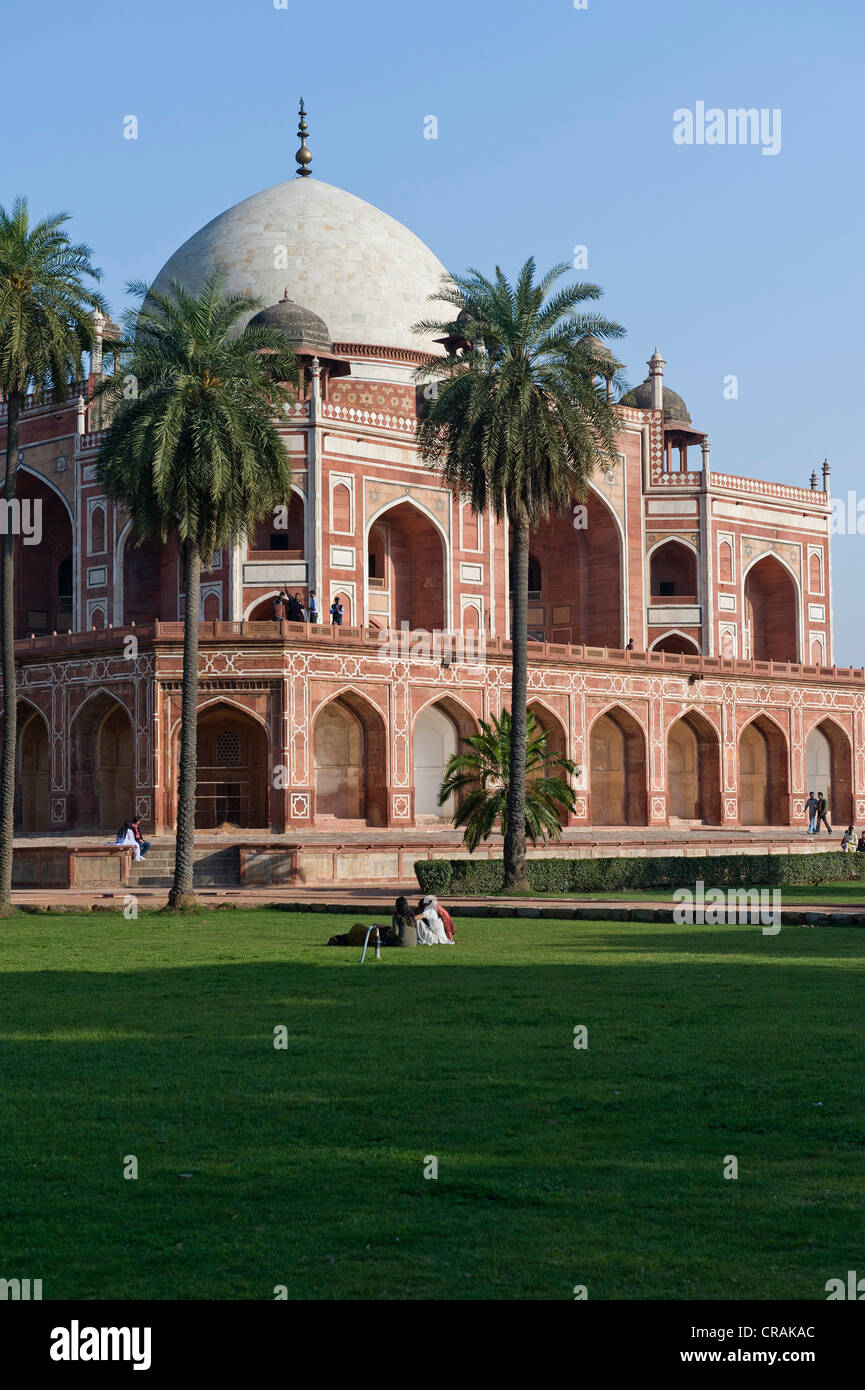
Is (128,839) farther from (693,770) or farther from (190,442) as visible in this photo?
(693,770)

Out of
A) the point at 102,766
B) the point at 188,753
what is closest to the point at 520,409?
the point at 188,753

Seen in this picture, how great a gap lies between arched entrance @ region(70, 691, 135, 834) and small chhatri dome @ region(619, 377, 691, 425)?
89.6ft

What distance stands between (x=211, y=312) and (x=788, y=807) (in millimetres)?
31372

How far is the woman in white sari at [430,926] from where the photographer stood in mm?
20922

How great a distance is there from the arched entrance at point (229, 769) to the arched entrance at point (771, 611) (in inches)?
1009

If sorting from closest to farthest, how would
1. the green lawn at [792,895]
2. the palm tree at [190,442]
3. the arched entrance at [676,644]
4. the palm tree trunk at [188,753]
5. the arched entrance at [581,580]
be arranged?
the green lawn at [792,895] → the palm tree at [190,442] → the palm tree trunk at [188,753] → the arched entrance at [581,580] → the arched entrance at [676,644]

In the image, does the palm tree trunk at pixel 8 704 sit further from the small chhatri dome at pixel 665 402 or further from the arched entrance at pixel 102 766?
the small chhatri dome at pixel 665 402

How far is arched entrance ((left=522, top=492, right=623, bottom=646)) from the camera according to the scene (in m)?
58.9

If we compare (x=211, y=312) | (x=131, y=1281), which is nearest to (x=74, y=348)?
(x=211, y=312)

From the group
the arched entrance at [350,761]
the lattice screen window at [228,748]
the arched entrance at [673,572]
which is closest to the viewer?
the lattice screen window at [228,748]

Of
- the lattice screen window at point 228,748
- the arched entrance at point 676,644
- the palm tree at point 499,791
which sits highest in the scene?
the arched entrance at point 676,644

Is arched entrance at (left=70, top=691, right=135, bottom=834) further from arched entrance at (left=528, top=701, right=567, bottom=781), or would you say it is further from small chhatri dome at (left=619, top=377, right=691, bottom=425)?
small chhatri dome at (left=619, top=377, right=691, bottom=425)

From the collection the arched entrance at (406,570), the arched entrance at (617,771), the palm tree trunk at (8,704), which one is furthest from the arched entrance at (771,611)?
the palm tree trunk at (8,704)
